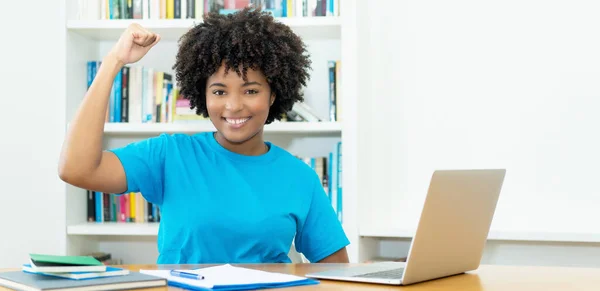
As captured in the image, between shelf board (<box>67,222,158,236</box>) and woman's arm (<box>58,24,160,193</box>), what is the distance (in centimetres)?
102

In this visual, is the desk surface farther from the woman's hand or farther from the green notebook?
the woman's hand

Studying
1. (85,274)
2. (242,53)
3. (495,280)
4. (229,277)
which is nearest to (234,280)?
(229,277)

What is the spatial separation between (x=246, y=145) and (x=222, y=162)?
0.32 feet

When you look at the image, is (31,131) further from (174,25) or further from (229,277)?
(229,277)

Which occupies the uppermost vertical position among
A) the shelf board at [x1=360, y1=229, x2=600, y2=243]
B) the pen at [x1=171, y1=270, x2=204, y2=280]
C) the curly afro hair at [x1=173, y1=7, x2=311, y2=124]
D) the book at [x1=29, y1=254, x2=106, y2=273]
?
the curly afro hair at [x1=173, y1=7, x2=311, y2=124]

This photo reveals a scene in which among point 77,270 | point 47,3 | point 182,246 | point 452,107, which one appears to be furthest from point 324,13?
point 77,270

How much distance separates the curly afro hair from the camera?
1716 millimetres

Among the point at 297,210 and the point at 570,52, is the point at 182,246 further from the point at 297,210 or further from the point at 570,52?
the point at 570,52

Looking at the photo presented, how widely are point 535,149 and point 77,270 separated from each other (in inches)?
77.3

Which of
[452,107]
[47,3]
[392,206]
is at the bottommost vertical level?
[392,206]

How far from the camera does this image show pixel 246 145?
1.78m

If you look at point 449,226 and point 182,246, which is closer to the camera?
point 449,226

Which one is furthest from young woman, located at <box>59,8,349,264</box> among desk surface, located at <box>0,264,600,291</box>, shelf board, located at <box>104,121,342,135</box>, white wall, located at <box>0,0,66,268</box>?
white wall, located at <box>0,0,66,268</box>

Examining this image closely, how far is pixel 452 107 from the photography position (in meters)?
2.75
